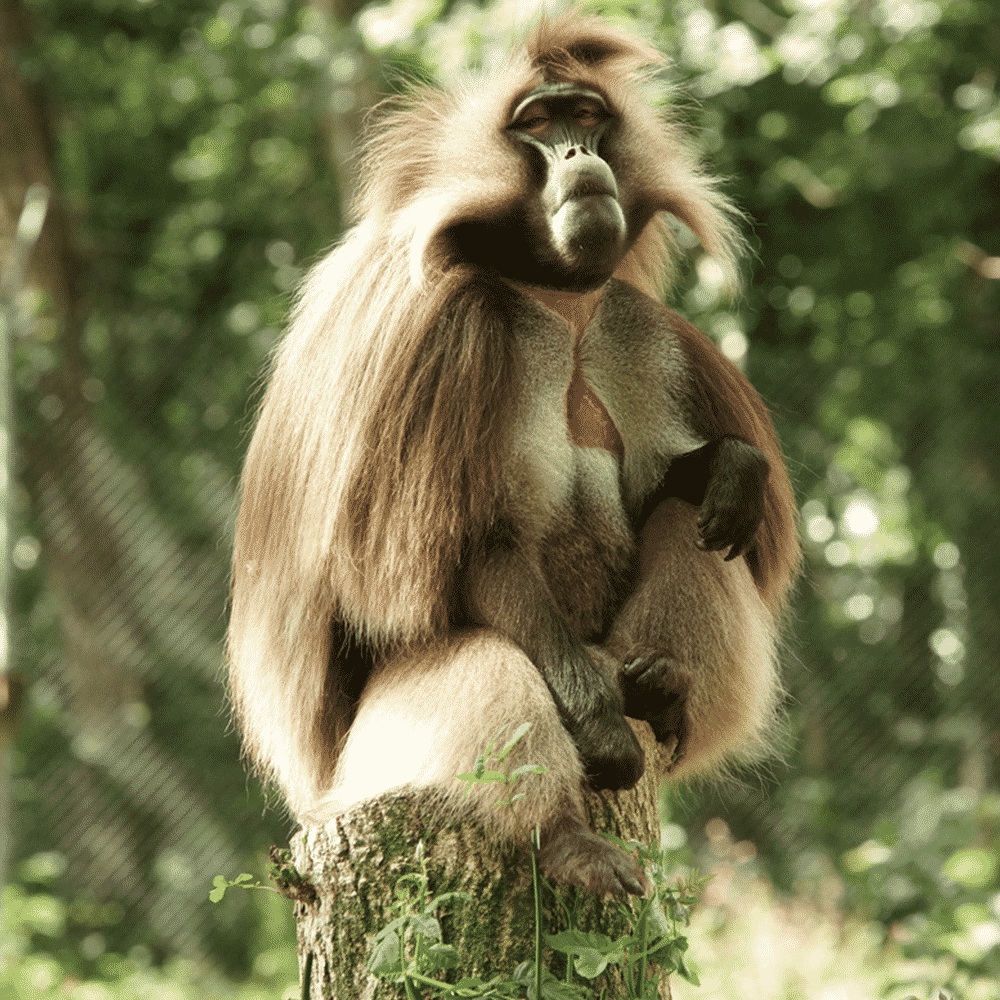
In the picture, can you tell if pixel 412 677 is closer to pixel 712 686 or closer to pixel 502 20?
pixel 712 686

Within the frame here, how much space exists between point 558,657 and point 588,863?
0.42 metres

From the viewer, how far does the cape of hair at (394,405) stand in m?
2.43

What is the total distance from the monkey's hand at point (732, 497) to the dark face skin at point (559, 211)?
18.1 inches

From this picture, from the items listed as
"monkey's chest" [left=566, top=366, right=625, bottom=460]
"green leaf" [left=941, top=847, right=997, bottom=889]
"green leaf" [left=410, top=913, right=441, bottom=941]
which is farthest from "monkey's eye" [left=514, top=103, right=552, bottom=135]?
"green leaf" [left=941, top=847, right=997, bottom=889]

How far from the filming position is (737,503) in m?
2.63

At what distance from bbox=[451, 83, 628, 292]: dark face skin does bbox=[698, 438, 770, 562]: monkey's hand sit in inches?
18.1

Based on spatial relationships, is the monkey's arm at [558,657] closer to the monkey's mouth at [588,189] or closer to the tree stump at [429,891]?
the tree stump at [429,891]

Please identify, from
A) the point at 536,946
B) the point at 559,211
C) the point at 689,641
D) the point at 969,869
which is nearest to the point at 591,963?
the point at 536,946

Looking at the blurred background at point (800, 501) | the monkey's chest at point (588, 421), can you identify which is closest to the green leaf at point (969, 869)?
the blurred background at point (800, 501)

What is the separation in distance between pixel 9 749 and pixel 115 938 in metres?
3.10

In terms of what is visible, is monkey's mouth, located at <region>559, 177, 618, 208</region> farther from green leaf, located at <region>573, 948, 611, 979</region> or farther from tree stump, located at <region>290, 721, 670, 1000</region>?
green leaf, located at <region>573, 948, 611, 979</region>

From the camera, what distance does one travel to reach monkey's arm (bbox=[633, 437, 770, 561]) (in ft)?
8.65

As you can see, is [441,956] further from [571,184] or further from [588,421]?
[571,184]

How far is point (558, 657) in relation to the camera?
7.92ft
